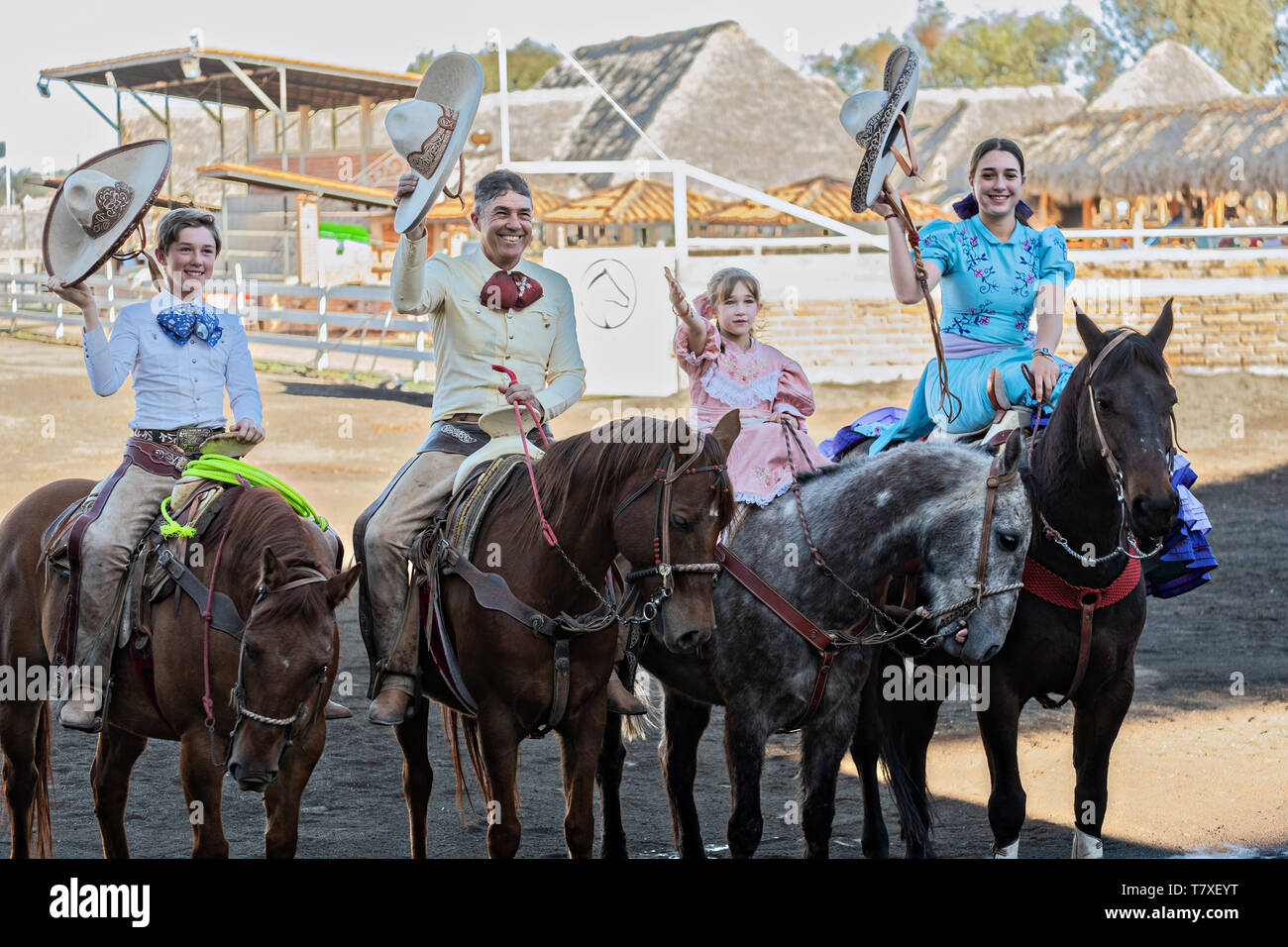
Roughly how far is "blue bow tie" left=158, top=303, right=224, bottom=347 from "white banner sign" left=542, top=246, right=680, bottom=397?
45.1 feet

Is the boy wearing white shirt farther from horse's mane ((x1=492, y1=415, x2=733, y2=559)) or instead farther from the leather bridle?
the leather bridle

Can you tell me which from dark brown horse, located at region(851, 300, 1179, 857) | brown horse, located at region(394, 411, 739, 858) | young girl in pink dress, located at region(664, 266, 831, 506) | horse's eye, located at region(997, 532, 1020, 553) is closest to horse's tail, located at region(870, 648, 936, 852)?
dark brown horse, located at region(851, 300, 1179, 857)

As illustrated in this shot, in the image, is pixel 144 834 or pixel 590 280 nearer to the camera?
pixel 144 834

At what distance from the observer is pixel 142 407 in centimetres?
488

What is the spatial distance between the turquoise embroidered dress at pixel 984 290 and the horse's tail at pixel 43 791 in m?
3.65

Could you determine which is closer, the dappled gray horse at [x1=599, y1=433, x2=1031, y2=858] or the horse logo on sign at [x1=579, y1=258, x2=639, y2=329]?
the dappled gray horse at [x1=599, y1=433, x2=1031, y2=858]

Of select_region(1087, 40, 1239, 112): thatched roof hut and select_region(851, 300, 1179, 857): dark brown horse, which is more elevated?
select_region(1087, 40, 1239, 112): thatched roof hut

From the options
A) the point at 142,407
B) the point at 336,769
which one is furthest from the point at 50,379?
the point at 142,407

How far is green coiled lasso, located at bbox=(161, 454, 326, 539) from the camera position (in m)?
4.64

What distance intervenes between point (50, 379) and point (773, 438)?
1710cm

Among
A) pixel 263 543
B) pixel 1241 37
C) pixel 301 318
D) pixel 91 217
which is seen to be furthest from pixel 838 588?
pixel 1241 37

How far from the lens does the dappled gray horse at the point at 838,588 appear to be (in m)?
4.59
